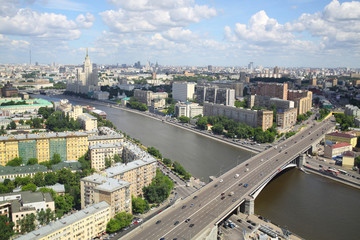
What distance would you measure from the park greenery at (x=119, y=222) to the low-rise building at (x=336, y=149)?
13732mm

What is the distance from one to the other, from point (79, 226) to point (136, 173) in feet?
12.3

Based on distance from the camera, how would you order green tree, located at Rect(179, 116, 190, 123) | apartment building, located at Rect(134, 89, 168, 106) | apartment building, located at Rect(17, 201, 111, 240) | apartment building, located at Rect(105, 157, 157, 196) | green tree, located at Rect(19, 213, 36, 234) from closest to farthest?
apartment building, located at Rect(17, 201, 111, 240), green tree, located at Rect(19, 213, 36, 234), apartment building, located at Rect(105, 157, 157, 196), green tree, located at Rect(179, 116, 190, 123), apartment building, located at Rect(134, 89, 168, 106)

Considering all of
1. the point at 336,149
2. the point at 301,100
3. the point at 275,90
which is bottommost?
the point at 336,149

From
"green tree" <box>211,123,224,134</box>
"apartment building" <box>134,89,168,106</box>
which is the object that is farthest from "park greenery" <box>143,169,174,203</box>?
"apartment building" <box>134,89,168,106</box>

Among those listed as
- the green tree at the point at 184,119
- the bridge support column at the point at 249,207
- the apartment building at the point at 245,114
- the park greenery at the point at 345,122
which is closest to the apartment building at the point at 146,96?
the apartment building at the point at 245,114

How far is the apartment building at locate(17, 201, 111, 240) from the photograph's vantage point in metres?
9.11

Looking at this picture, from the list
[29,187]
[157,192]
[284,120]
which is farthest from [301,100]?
[29,187]

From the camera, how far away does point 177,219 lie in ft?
34.5

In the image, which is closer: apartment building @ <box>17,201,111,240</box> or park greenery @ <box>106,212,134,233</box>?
apartment building @ <box>17,201,111,240</box>

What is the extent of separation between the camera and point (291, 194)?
1450 centimetres

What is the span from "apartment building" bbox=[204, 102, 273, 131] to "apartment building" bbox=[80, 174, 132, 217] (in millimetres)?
16052

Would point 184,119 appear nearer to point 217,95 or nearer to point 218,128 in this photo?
point 218,128

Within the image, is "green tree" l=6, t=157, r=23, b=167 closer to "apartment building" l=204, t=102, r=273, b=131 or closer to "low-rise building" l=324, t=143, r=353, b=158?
"apartment building" l=204, t=102, r=273, b=131

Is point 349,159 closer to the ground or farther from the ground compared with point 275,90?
closer to the ground
